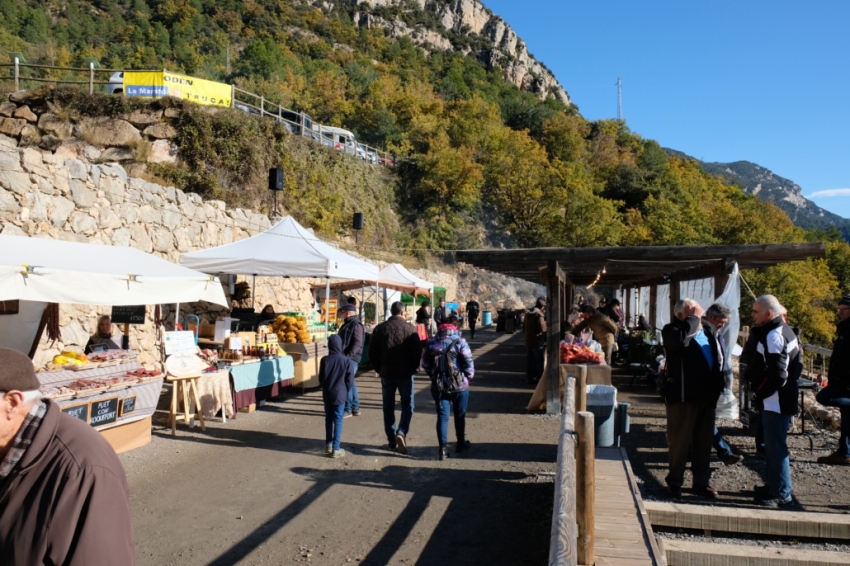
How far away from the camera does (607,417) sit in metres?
6.61

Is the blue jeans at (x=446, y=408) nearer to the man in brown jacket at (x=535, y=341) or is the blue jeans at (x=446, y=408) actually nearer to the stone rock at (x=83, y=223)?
the man in brown jacket at (x=535, y=341)

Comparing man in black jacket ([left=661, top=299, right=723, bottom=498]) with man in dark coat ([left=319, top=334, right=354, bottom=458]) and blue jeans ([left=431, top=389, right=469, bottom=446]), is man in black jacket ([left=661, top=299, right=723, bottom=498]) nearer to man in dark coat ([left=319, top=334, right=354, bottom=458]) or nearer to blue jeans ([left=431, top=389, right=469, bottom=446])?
blue jeans ([left=431, top=389, right=469, bottom=446])

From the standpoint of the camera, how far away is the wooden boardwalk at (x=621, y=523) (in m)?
3.56

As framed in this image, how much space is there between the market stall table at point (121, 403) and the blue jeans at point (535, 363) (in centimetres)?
724

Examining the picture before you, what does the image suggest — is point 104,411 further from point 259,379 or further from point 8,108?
point 8,108

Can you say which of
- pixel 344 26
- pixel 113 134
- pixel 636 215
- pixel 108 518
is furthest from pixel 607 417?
pixel 344 26

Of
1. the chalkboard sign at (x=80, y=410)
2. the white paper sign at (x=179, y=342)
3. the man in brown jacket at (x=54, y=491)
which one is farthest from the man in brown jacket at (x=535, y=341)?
the man in brown jacket at (x=54, y=491)

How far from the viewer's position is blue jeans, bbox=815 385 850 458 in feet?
20.3

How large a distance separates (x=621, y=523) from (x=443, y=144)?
41.3m

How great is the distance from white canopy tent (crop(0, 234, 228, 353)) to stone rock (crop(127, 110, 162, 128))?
12.8 m

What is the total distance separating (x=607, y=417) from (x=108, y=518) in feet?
18.7

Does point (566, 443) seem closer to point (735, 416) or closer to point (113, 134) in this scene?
point (735, 416)

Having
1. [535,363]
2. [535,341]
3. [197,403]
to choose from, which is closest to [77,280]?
[197,403]

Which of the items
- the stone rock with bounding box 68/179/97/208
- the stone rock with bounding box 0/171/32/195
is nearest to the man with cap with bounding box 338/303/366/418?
the stone rock with bounding box 0/171/32/195
